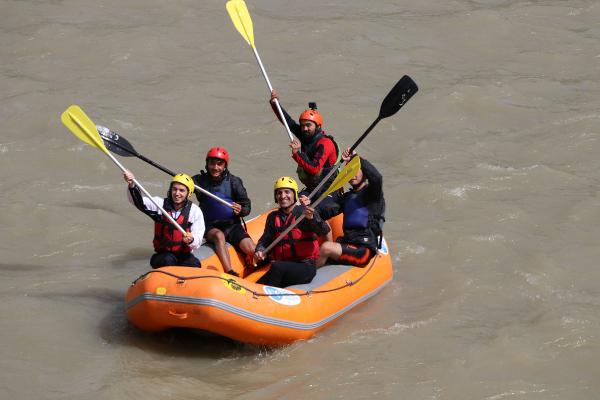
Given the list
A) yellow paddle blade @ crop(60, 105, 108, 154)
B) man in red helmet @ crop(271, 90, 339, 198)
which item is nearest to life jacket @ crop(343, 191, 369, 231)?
man in red helmet @ crop(271, 90, 339, 198)

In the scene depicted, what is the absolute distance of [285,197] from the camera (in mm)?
6730

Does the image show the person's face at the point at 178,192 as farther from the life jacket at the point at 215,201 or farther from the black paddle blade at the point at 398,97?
the black paddle blade at the point at 398,97

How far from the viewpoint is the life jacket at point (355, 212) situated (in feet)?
23.1

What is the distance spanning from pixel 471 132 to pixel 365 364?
15.4ft

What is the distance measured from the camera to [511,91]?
37.2ft

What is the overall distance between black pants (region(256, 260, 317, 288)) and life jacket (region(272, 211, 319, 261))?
13cm

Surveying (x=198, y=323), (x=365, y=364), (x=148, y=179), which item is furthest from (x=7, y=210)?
(x=365, y=364)

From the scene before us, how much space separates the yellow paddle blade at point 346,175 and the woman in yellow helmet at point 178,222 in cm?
87

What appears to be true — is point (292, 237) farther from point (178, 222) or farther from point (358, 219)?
point (178, 222)

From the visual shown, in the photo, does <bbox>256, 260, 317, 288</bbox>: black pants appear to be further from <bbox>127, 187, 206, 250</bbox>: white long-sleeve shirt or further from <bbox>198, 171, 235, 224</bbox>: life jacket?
<bbox>198, 171, 235, 224</bbox>: life jacket

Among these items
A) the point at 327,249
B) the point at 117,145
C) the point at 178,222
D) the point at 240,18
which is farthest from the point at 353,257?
the point at 240,18

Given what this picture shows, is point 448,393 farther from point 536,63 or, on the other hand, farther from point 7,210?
point 536,63

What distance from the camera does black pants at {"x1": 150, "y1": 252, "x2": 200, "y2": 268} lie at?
651 centimetres

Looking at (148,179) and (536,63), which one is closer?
(148,179)
